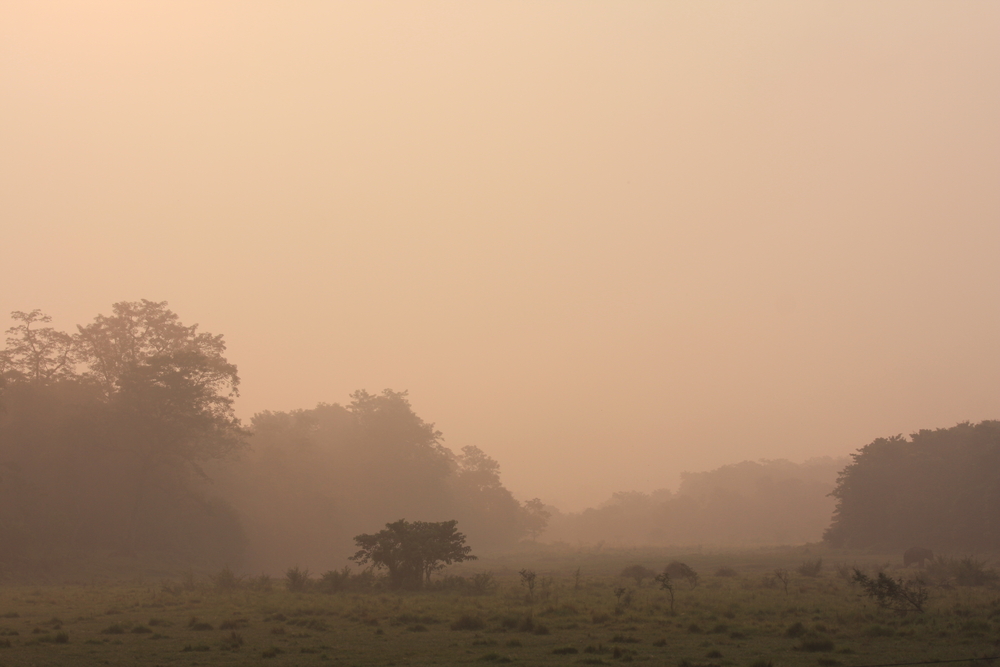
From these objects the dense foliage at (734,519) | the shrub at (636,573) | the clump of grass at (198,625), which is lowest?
the dense foliage at (734,519)

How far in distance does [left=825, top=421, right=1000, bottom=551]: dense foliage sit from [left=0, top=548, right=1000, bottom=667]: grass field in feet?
102

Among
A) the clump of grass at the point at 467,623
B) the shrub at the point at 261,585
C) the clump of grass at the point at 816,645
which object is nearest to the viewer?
the clump of grass at the point at 816,645

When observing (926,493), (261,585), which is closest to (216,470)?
(261,585)

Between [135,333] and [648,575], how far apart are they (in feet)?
140

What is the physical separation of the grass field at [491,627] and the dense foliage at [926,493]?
31.2 metres

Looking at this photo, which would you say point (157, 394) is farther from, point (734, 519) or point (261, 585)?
point (734, 519)

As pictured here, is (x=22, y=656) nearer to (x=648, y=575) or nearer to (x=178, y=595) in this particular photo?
(x=178, y=595)

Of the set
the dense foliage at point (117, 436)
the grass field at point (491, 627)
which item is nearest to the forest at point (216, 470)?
the dense foliage at point (117, 436)

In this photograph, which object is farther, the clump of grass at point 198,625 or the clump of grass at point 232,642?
the clump of grass at point 198,625

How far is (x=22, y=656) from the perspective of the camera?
1561 cm

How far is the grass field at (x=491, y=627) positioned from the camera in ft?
53.9

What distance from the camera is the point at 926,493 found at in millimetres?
63719

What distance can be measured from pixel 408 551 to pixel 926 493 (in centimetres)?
5202

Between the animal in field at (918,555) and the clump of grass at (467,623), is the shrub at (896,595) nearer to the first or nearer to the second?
the clump of grass at (467,623)
